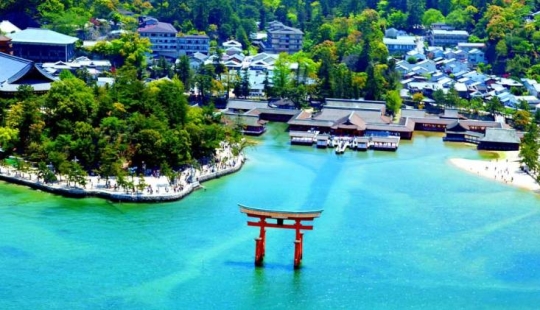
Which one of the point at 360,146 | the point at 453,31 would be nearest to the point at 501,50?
the point at 453,31

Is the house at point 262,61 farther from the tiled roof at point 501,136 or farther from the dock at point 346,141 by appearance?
the tiled roof at point 501,136

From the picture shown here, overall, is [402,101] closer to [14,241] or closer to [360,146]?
[360,146]

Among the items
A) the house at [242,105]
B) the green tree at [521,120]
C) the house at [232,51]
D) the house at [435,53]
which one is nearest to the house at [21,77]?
the house at [242,105]

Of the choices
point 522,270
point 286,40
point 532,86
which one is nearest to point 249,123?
point 532,86

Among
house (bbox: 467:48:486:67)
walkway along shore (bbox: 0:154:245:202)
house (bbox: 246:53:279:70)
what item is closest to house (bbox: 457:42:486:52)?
house (bbox: 467:48:486:67)

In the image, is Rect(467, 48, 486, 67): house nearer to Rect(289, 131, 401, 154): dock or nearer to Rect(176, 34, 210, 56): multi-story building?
Rect(176, 34, 210, 56): multi-story building

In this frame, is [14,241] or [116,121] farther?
[116,121]
